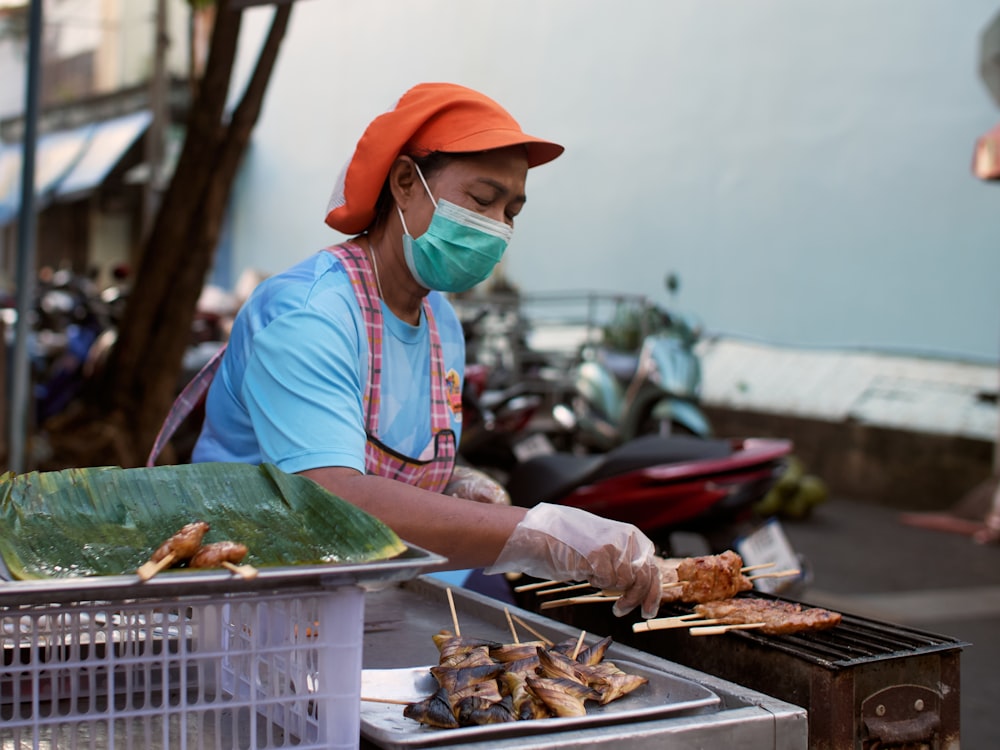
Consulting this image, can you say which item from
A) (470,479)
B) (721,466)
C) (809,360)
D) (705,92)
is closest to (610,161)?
(705,92)

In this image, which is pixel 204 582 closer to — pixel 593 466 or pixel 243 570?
pixel 243 570

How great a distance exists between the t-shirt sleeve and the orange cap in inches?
13.7

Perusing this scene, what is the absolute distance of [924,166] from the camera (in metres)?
8.40

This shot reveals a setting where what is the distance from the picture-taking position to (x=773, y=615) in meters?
1.83

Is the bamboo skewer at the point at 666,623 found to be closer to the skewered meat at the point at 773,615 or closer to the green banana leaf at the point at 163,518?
the skewered meat at the point at 773,615

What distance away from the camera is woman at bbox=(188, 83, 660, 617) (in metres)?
1.78

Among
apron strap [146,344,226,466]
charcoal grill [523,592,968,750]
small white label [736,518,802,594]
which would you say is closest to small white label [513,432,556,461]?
small white label [736,518,802,594]

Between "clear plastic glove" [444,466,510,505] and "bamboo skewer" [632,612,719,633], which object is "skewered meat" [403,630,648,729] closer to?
"bamboo skewer" [632,612,719,633]

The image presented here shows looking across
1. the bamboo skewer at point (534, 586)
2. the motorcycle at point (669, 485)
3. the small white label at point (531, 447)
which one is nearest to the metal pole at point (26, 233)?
the small white label at point (531, 447)

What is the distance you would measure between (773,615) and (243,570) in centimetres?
96

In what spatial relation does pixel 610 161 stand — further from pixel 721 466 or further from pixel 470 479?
pixel 470 479

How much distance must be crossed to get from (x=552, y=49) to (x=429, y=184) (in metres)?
9.16

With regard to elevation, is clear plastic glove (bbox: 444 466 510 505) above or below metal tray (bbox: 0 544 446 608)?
below

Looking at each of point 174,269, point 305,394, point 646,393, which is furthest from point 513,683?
point 646,393
